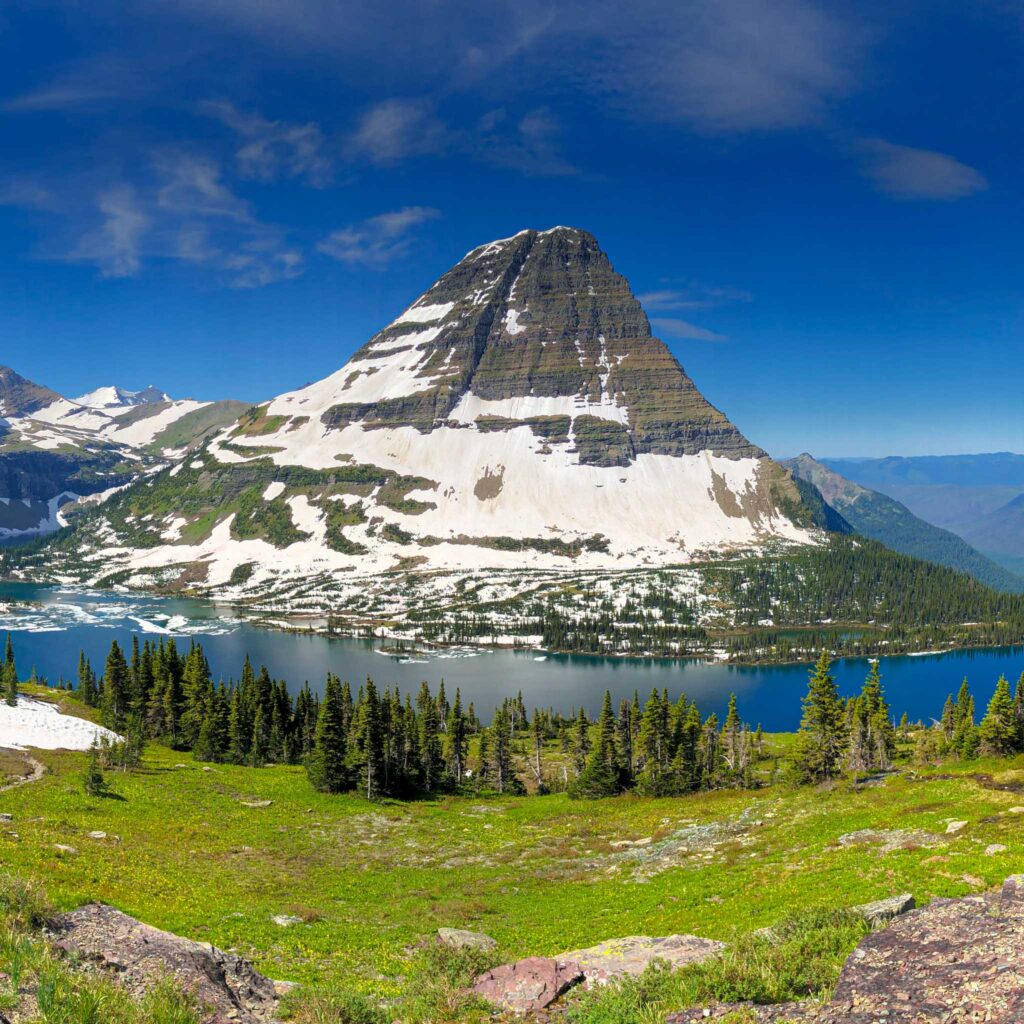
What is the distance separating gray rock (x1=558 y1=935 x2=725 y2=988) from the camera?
60.2ft

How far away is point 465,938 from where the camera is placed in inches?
1050

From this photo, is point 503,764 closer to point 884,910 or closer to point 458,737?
point 458,737

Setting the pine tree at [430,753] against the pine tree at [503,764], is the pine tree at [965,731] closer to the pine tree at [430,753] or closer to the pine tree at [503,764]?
the pine tree at [503,764]

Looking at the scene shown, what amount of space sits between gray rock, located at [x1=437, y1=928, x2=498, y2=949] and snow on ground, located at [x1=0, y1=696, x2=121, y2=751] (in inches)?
2117

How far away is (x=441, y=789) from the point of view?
7900 cm

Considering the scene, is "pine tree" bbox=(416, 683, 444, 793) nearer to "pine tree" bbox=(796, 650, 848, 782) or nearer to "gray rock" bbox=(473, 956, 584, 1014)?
"pine tree" bbox=(796, 650, 848, 782)

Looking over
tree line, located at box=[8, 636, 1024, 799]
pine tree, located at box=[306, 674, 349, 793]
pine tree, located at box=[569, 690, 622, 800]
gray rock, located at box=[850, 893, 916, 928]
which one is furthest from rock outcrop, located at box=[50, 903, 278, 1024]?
pine tree, located at box=[569, 690, 622, 800]

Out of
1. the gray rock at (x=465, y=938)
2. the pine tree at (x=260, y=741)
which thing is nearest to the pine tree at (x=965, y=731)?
the gray rock at (x=465, y=938)

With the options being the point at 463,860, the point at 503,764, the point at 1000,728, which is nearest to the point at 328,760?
the point at 503,764

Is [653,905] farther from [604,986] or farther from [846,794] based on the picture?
[846,794]

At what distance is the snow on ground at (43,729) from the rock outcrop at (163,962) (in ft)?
181

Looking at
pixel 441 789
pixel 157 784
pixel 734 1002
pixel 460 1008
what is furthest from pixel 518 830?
pixel 734 1002

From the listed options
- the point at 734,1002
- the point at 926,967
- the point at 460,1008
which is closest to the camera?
the point at 926,967

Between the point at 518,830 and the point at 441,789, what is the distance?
24.3 meters
